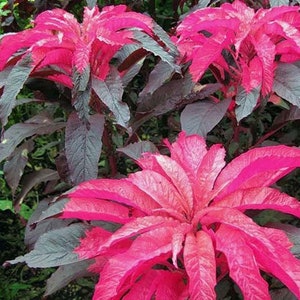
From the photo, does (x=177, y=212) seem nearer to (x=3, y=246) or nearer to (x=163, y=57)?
(x=163, y=57)

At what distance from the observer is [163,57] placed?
107 centimetres

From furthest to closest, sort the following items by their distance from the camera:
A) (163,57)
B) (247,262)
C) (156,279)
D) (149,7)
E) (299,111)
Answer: (149,7)
(299,111)
(163,57)
(156,279)
(247,262)

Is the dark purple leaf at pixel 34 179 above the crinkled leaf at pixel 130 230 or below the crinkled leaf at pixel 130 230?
below

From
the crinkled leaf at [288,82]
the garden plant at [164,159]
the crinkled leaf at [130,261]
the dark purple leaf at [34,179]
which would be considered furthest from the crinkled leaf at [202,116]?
the dark purple leaf at [34,179]

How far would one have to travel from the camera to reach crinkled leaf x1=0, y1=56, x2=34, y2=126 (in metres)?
1.05

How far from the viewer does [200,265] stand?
78 cm

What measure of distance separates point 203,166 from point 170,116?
65 cm

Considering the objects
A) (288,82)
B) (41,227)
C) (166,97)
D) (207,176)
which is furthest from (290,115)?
(41,227)

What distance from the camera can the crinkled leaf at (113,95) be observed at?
3.43 ft

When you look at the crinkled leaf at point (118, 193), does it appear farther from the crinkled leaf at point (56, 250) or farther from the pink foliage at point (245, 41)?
the pink foliage at point (245, 41)

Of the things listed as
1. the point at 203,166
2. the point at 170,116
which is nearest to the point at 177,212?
the point at 203,166

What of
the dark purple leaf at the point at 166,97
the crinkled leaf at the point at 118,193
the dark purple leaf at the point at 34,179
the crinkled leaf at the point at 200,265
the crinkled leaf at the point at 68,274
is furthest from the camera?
the dark purple leaf at the point at 34,179

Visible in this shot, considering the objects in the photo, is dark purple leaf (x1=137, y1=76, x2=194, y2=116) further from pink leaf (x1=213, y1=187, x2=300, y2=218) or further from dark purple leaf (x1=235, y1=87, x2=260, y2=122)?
pink leaf (x1=213, y1=187, x2=300, y2=218)

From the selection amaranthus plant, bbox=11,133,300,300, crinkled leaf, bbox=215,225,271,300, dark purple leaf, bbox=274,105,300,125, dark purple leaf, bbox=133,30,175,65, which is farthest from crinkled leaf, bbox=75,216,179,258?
dark purple leaf, bbox=274,105,300,125
